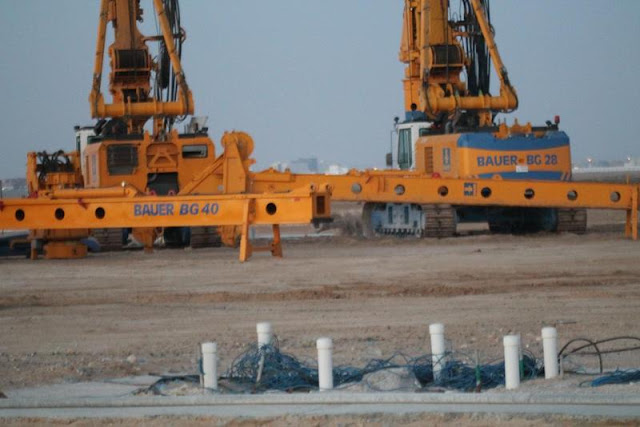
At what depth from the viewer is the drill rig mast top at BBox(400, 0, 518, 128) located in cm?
3684

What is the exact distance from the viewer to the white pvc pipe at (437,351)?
39.8ft

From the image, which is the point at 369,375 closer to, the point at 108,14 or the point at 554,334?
the point at 554,334

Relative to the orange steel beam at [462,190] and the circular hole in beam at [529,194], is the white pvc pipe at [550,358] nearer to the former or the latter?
the orange steel beam at [462,190]

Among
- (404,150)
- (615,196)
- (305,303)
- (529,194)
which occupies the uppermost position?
(404,150)

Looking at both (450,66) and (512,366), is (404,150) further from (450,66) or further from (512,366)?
(512,366)

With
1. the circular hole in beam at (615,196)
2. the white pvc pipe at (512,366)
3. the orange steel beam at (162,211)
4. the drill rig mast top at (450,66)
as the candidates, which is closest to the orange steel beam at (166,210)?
the orange steel beam at (162,211)

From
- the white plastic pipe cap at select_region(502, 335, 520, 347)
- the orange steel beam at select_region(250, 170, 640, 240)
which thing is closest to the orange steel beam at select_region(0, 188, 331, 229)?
the orange steel beam at select_region(250, 170, 640, 240)

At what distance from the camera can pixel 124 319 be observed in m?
17.6

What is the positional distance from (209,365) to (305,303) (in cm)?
693

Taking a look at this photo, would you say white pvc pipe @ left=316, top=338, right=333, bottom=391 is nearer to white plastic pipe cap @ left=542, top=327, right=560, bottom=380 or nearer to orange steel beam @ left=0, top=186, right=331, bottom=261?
white plastic pipe cap @ left=542, top=327, right=560, bottom=380

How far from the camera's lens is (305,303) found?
18875mm

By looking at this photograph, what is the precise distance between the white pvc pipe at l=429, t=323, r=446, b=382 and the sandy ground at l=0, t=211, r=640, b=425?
126cm

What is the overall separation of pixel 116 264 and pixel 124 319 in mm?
8957

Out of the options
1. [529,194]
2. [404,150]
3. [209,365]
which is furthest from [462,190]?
[209,365]
